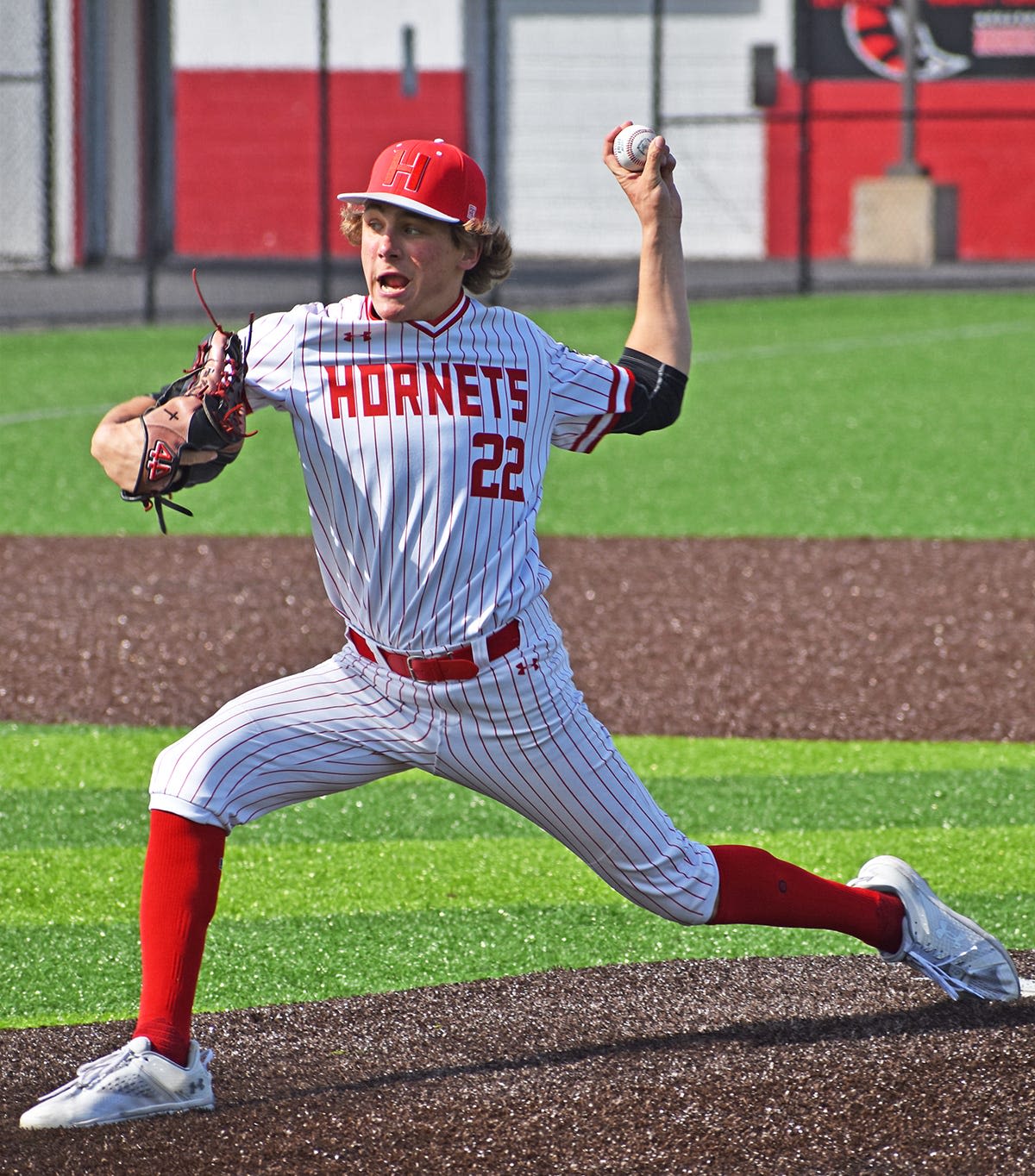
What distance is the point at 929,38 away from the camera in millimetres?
31266

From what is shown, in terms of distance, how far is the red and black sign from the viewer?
31109 mm

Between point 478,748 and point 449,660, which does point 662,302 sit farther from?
point 478,748

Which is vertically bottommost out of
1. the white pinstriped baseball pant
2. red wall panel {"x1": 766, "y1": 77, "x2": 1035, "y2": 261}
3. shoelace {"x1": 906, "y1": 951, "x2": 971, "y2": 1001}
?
shoelace {"x1": 906, "y1": 951, "x2": 971, "y2": 1001}

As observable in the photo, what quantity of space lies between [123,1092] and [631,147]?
7.30 feet

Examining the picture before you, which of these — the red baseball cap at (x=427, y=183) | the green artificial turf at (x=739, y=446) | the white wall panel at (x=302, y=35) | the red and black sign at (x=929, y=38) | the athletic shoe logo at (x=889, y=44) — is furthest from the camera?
the white wall panel at (x=302, y=35)

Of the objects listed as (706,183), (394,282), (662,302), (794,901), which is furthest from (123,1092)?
(706,183)

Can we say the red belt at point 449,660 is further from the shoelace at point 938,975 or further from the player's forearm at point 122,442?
the shoelace at point 938,975

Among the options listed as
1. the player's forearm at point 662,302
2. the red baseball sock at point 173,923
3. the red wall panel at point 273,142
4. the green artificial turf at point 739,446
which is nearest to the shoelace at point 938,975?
the player's forearm at point 662,302

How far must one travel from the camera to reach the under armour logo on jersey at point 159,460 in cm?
363

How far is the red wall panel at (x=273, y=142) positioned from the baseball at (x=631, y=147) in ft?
89.7

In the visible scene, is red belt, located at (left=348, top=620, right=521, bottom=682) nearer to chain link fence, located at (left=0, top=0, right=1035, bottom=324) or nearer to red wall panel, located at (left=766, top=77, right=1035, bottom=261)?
chain link fence, located at (left=0, top=0, right=1035, bottom=324)

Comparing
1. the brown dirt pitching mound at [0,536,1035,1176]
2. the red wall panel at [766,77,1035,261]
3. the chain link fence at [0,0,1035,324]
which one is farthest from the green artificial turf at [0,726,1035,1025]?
the red wall panel at [766,77,1035,261]

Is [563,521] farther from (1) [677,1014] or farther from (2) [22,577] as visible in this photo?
(1) [677,1014]

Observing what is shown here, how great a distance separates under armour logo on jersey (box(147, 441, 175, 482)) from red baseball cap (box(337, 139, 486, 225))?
2.11ft
